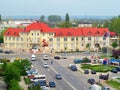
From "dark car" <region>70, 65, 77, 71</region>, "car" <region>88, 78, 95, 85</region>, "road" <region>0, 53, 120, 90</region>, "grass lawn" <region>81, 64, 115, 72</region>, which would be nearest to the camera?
"road" <region>0, 53, 120, 90</region>

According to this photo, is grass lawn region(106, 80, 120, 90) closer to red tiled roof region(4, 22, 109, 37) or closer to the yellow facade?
the yellow facade

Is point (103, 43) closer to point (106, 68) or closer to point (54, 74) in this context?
point (106, 68)

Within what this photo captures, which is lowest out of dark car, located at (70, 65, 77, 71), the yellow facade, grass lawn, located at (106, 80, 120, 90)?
grass lawn, located at (106, 80, 120, 90)

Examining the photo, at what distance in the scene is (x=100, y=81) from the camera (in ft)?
154

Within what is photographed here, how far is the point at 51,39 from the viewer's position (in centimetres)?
7731

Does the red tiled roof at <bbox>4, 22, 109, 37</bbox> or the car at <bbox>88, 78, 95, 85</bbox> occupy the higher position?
the red tiled roof at <bbox>4, 22, 109, 37</bbox>

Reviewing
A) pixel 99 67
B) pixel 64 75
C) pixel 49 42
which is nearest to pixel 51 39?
pixel 49 42

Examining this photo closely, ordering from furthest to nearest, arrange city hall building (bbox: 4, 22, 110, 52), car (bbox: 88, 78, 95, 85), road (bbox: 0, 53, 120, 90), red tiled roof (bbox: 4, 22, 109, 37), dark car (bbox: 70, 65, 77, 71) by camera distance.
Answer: red tiled roof (bbox: 4, 22, 109, 37), city hall building (bbox: 4, 22, 110, 52), dark car (bbox: 70, 65, 77, 71), car (bbox: 88, 78, 95, 85), road (bbox: 0, 53, 120, 90)

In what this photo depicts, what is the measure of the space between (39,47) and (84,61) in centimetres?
1731

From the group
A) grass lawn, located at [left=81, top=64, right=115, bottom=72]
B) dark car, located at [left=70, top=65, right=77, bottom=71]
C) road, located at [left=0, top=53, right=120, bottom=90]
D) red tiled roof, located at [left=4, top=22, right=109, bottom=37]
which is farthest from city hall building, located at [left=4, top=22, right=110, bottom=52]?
dark car, located at [left=70, top=65, right=77, bottom=71]

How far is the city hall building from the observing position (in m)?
77.3

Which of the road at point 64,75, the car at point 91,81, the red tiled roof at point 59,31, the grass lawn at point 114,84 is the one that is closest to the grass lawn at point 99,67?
the road at point 64,75

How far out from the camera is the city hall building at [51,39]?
254 ft

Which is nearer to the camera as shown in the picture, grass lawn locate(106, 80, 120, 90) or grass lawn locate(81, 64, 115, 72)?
grass lawn locate(106, 80, 120, 90)
